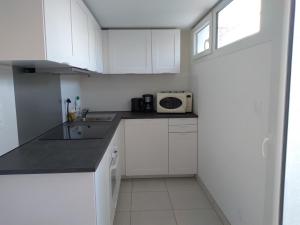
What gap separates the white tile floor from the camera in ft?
7.36

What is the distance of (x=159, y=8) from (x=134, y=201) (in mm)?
2163

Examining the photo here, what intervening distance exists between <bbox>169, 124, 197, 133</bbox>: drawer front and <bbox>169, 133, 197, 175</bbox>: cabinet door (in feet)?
0.14

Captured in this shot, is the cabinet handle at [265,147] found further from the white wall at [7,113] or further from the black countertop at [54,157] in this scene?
the white wall at [7,113]

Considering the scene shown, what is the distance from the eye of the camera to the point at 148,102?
346 centimetres

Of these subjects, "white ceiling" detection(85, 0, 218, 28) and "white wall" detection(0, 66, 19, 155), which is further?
"white ceiling" detection(85, 0, 218, 28)

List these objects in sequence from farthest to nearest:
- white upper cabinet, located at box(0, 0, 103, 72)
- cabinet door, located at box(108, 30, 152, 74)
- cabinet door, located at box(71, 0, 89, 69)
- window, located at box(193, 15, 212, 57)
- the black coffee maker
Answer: the black coffee maker, cabinet door, located at box(108, 30, 152, 74), window, located at box(193, 15, 212, 57), cabinet door, located at box(71, 0, 89, 69), white upper cabinet, located at box(0, 0, 103, 72)

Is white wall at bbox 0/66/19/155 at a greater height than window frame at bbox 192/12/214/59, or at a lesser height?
lesser

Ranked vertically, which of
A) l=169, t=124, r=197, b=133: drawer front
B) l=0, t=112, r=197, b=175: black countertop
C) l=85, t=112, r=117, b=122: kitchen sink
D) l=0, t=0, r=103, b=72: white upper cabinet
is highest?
l=0, t=0, r=103, b=72: white upper cabinet

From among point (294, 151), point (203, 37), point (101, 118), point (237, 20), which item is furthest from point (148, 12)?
point (294, 151)

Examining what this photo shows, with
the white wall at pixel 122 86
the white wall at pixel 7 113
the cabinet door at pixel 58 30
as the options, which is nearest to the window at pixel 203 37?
the white wall at pixel 122 86

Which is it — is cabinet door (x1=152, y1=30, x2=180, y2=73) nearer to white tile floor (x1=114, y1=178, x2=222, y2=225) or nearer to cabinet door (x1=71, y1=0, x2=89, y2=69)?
cabinet door (x1=71, y1=0, x2=89, y2=69)

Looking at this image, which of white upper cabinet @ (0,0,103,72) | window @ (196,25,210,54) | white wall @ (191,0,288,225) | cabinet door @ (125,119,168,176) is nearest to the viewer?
white upper cabinet @ (0,0,103,72)

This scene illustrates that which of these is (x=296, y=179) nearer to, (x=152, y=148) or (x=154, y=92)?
(x=152, y=148)

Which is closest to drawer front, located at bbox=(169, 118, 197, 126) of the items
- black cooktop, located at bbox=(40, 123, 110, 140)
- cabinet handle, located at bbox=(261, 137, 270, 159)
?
black cooktop, located at bbox=(40, 123, 110, 140)
